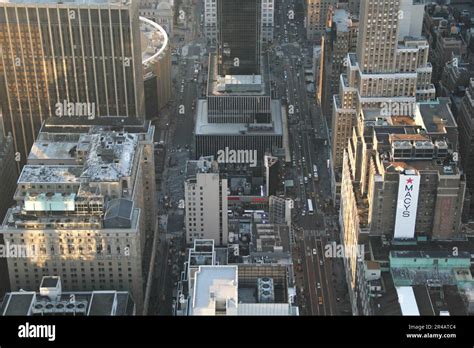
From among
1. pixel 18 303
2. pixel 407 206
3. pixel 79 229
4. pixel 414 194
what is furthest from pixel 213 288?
pixel 414 194

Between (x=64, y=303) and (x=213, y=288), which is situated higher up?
(x=213, y=288)

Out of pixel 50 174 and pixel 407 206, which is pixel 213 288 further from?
pixel 407 206

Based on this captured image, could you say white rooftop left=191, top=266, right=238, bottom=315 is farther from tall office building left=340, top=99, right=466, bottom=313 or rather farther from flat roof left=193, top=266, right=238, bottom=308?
tall office building left=340, top=99, right=466, bottom=313

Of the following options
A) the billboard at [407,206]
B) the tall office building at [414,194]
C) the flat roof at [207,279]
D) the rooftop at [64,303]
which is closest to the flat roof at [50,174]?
the rooftop at [64,303]

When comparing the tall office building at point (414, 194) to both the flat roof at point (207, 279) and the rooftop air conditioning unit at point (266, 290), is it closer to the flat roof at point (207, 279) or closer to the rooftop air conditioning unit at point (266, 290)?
the rooftop air conditioning unit at point (266, 290)

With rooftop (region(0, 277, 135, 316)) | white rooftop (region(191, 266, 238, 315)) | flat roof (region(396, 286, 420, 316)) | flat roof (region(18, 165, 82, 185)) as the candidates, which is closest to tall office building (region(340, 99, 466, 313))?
flat roof (region(396, 286, 420, 316))

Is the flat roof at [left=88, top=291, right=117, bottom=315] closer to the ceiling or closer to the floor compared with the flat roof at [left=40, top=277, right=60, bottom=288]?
closer to the floor

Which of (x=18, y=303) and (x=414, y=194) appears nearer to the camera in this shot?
(x=18, y=303)
